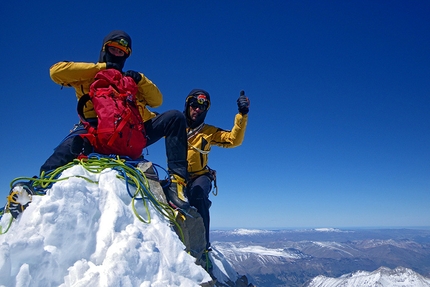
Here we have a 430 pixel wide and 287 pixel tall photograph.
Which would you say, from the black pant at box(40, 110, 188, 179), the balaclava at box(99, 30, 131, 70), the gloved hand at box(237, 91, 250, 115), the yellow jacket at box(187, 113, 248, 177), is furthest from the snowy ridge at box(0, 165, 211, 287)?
the gloved hand at box(237, 91, 250, 115)

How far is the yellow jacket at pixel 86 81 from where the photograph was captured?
475 centimetres

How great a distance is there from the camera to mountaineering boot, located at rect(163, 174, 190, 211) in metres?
4.68

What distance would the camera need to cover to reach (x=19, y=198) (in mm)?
3125

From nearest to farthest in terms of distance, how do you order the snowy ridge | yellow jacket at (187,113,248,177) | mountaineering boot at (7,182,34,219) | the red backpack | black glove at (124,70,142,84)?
the snowy ridge < mountaineering boot at (7,182,34,219) < the red backpack < black glove at (124,70,142,84) < yellow jacket at (187,113,248,177)

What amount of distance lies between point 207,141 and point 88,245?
455cm

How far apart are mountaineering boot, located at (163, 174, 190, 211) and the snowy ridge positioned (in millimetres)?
1006

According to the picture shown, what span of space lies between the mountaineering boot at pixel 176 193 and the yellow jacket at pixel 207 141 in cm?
192

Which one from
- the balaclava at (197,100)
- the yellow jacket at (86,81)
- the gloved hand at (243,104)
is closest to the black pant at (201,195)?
A: the balaclava at (197,100)

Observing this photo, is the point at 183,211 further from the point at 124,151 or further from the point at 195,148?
the point at 195,148

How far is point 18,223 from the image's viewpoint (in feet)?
9.59

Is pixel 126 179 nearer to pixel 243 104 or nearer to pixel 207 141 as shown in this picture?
pixel 207 141

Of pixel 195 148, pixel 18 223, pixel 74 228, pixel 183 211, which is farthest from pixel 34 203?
pixel 195 148

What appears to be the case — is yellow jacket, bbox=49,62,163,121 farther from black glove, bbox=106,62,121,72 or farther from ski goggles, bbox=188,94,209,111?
ski goggles, bbox=188,94,209,111

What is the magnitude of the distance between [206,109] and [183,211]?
331 cm
